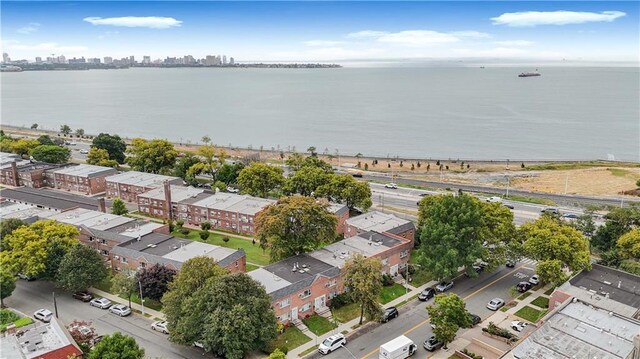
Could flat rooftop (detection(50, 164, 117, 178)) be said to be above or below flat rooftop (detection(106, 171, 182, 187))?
above

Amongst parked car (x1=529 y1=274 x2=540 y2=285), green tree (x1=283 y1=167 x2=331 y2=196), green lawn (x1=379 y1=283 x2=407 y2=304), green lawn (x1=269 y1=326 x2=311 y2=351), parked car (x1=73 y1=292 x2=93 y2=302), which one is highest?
green tree (x1=283 y1=167 x2=331 y2=196)

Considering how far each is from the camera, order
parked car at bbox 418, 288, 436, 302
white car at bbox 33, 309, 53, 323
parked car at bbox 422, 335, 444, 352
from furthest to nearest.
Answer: parked car at bbox 418, 288, 436, 302
white car at bbox 33, 309, 53, 323
parked car at bbox 422, 335, 444, 352

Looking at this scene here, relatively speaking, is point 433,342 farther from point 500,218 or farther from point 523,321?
point 500,218

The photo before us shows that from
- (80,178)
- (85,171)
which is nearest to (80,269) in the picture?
(80,178)

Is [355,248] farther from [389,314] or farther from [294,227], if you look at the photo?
[389,314]

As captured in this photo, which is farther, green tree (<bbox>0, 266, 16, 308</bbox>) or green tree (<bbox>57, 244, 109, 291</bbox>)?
green tree (<bbox>57, 244, 109, 291</bbox>)

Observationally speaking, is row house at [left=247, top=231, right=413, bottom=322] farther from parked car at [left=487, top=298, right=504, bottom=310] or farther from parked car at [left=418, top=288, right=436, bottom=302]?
parked car at [left=487, top=298, right=504, bottom=310]

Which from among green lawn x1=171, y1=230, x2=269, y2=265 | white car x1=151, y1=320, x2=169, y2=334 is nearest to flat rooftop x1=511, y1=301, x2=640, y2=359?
white car x1=151, y1=320, x2=169, y2=334

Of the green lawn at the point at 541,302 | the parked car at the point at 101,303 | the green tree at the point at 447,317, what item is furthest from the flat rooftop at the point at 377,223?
the parked car at the point at 101,303
